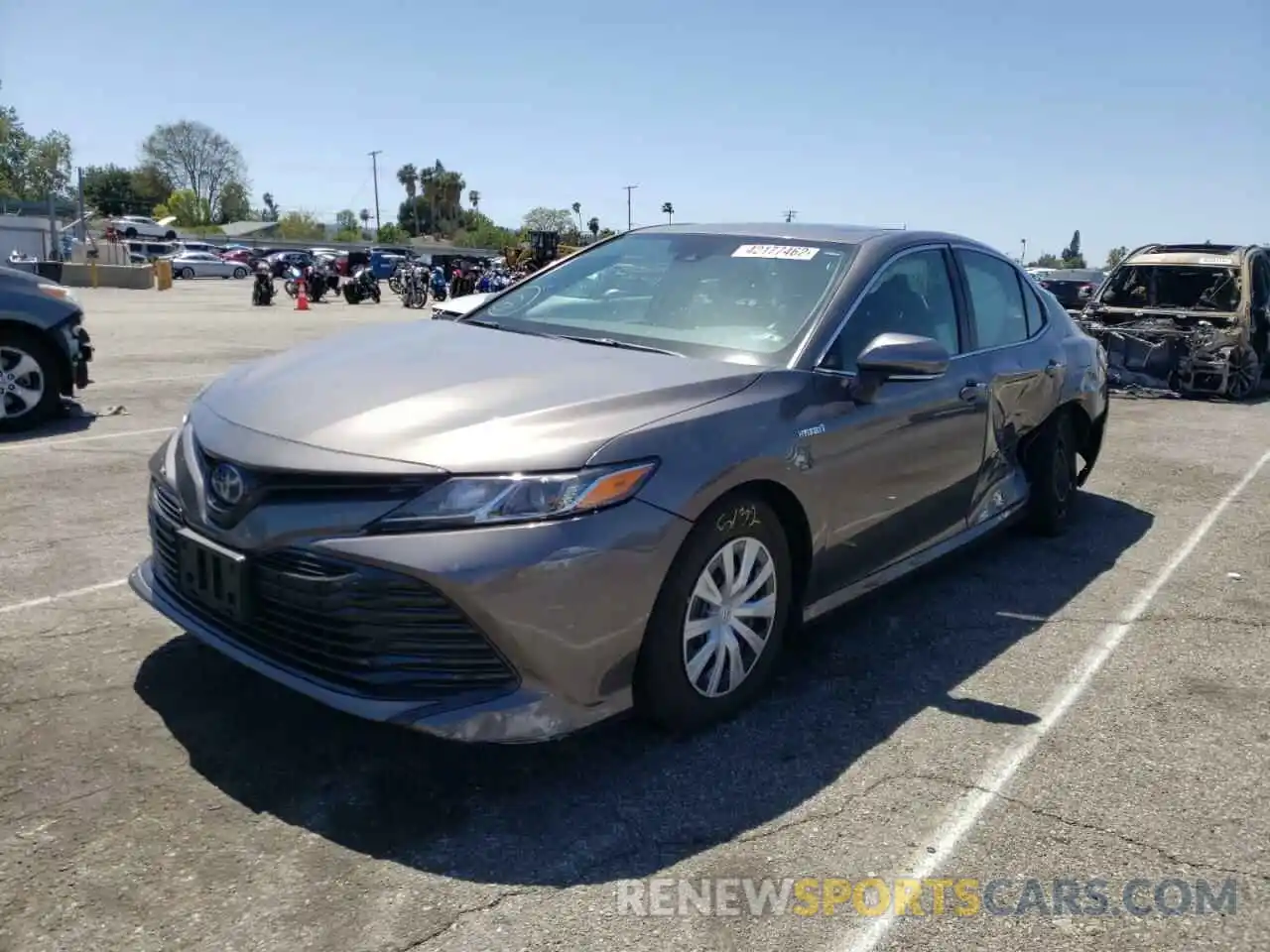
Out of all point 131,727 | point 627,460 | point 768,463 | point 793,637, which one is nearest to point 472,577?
point 627,460

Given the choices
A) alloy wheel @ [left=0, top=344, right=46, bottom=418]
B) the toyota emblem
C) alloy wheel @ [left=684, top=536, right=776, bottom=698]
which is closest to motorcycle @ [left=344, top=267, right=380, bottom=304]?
alloy wheel @ [left=0, top=344, right=46, bottom=418]

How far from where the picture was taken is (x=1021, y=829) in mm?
2963

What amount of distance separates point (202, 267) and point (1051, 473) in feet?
169

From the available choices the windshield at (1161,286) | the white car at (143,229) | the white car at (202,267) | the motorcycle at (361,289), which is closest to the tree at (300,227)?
the white car at (143,229)

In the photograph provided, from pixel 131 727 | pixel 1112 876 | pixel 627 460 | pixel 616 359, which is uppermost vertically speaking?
pixel 616 359

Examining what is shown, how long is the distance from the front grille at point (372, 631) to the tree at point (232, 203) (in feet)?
452

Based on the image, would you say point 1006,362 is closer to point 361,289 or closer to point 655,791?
point 655,791

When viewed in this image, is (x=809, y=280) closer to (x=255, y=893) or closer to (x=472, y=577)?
(x=472, y=577)

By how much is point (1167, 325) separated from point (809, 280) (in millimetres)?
9680

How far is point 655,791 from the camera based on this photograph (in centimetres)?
305

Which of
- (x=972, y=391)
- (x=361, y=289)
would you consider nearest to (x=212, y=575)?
(x=972, y=391)

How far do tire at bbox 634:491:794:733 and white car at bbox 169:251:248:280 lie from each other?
5074 centimetres

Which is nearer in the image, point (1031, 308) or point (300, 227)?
point (1031, 308)

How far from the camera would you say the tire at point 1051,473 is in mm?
5547
